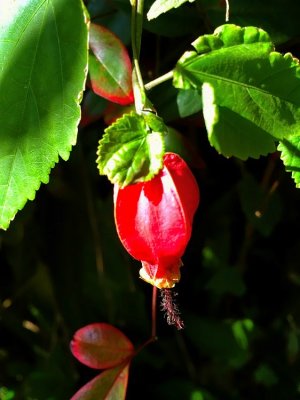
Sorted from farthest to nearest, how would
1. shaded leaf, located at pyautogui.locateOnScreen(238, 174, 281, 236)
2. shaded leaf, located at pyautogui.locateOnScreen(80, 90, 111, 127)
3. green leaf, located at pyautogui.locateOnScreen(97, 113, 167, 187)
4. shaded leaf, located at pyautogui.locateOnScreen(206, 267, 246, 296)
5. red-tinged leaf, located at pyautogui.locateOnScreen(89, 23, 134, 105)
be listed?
shaded leaf, located at pyautogui.locateOnScreen(206, 267, 246, 296), shaded leaf, located at pyautogui.locateOnScreen(238, 174, 281, 236), shaded leaf, located at pyautogui.locateOnScreen(80, 90, 111, 127), red-tinged leaf, located at pyautogui.locateOnScreen(89, 23, 134, 105), green leaf, located at pyautogui.locateOnScreen(97, 113, 167, 187)

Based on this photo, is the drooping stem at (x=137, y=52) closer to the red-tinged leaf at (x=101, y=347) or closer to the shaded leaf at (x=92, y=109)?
the shaded leaf at (x=92, y=109)

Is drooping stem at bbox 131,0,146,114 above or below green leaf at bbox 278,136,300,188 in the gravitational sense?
above

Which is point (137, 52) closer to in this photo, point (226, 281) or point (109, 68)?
point (109, 68)

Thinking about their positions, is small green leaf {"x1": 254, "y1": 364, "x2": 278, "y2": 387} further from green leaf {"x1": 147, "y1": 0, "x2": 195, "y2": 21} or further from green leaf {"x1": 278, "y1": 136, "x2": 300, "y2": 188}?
green leaf {"x1": 147, "y1": 0, "x2": 195, "y2": 21}

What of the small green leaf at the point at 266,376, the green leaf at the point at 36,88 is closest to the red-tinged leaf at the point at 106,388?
the green leaf at the point at 36,88

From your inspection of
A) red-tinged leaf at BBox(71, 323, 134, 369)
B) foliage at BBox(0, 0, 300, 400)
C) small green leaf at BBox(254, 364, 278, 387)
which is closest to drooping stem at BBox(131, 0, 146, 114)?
foliage at BBox(0, 0, 300, 400)

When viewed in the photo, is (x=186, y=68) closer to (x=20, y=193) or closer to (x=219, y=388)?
(x=20, y=193)
